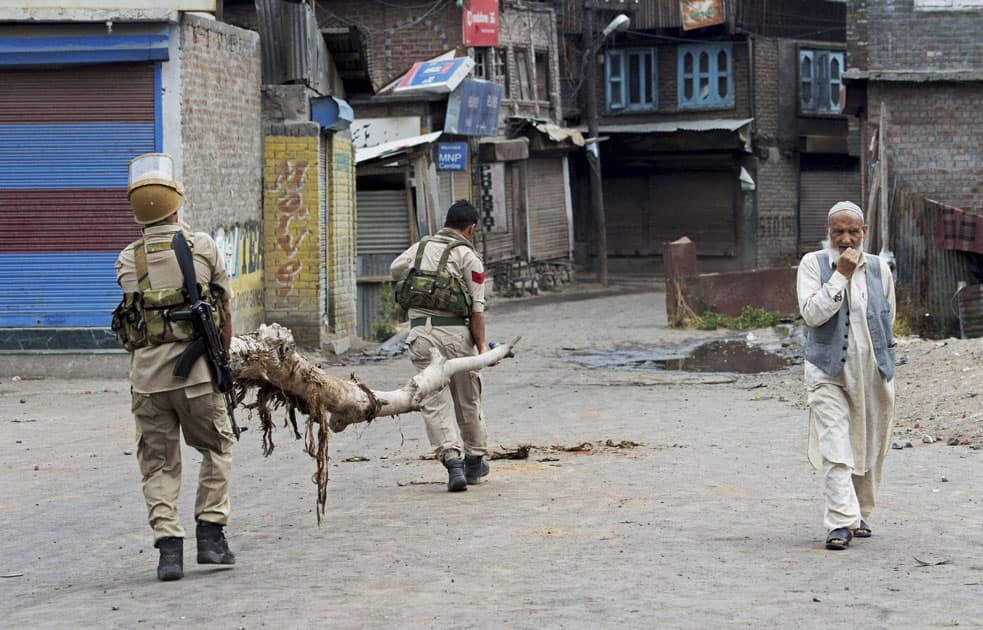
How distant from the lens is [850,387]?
6840mm

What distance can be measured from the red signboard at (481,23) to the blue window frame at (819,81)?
1036 cm

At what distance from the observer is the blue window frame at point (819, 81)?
3681cm

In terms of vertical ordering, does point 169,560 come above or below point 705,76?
below

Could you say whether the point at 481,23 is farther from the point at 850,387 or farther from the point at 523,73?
the point at 850,387

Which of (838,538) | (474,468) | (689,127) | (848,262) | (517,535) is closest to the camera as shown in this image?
(838,538)

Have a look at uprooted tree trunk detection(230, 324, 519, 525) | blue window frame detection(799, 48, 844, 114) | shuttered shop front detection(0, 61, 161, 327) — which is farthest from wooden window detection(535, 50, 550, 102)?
uprooted tree trunk detection(230, 324, 519, 525)

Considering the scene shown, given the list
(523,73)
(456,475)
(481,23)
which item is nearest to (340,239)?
(456,475)

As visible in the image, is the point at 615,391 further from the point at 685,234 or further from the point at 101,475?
the point at 685,234

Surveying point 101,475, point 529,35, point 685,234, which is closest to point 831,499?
point 101,475

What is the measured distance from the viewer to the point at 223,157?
50.6 feet

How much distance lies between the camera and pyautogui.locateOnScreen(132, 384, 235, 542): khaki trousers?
6.33 m

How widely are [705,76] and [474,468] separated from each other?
28.9 metres

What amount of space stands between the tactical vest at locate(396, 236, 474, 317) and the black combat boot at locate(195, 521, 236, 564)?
8.51 feet

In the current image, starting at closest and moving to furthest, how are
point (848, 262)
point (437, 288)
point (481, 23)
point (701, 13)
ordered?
point (848, 262)
point (437, 288)
point (481, 23)
point (701, 13)
